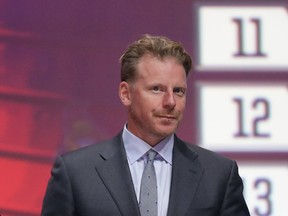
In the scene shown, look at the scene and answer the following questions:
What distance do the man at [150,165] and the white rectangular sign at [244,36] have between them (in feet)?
3.10

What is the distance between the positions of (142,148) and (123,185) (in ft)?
0.34

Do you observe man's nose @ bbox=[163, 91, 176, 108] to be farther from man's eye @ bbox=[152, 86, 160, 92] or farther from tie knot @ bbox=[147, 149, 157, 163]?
tie knot @ bbox=[147, 149, 157, 163]

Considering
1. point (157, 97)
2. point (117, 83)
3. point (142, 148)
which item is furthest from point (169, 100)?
point (117, 83)

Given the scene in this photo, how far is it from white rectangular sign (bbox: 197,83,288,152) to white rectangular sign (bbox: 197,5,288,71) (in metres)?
0.09

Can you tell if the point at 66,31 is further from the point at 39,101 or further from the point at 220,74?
the point at 220,74

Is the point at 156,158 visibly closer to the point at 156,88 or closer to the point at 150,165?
the point at 150,165

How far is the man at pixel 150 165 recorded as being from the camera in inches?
64.1

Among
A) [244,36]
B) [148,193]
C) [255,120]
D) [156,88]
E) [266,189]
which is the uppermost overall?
[244,36]

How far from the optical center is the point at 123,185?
1.65m

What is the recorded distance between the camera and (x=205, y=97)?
2611mm

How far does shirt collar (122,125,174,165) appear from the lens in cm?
171

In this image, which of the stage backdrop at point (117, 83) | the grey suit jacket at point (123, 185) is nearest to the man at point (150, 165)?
the grey suit jacket at point (123, 185)

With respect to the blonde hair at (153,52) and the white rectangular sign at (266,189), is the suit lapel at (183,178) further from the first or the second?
the white rectangular sign at (266,189)

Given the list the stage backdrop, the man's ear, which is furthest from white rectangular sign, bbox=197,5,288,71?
the man's ear
